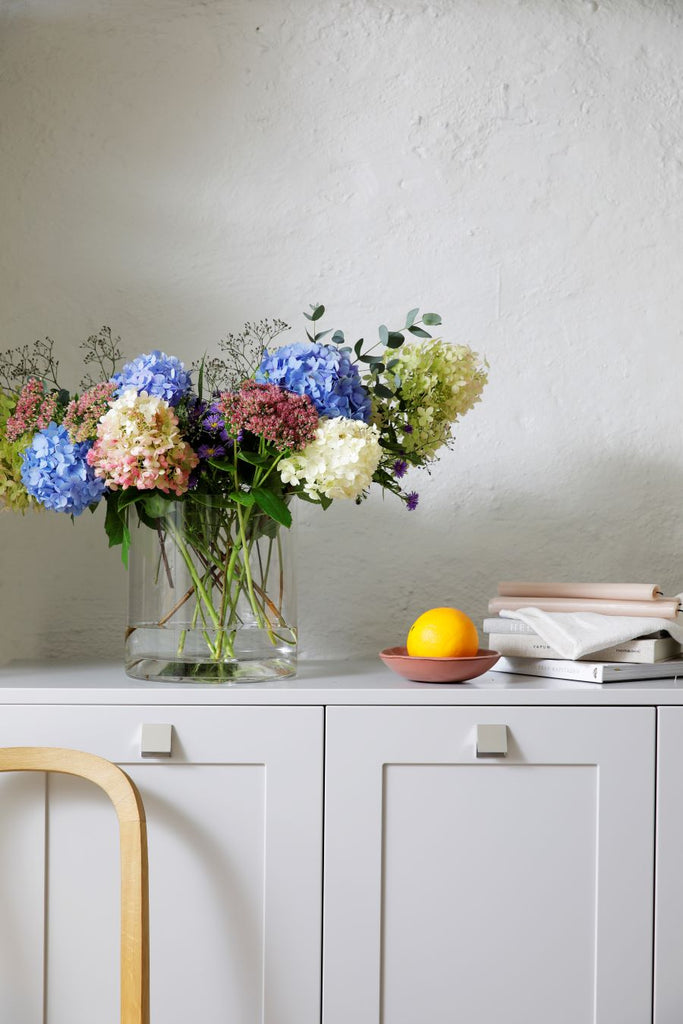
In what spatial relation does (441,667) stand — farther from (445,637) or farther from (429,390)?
(429,390)

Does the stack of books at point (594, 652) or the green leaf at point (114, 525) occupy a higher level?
the green leaf at point (114, 525)

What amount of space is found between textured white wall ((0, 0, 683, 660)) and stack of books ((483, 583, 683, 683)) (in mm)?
250

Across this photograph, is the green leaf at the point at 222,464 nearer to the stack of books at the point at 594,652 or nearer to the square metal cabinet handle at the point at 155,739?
the square metal cabinet handle at the point at 155,739

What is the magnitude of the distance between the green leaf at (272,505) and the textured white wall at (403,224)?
46 centimetres

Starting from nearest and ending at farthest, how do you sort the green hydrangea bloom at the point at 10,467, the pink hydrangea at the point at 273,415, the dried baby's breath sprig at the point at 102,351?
Result: the pink hydrangea at the point at 273,415 → the green hydrangea bloom at the point at 10,467 → the dried baby's breath sprig at the point at 102,351

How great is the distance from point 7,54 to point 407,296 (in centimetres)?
92

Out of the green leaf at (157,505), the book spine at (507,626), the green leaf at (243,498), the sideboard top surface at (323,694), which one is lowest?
the sideboard top surface at (323,694)

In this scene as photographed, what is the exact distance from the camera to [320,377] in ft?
4.41

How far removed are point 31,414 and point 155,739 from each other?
0.51 meters

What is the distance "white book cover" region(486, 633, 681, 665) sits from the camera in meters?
1.46

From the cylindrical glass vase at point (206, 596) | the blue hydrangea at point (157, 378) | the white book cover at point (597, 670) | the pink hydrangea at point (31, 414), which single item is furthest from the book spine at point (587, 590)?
the pink hydrangea at point (31, 414)

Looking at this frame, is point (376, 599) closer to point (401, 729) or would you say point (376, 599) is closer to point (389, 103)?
point (401, 729)

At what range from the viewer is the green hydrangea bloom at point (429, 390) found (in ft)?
4.74

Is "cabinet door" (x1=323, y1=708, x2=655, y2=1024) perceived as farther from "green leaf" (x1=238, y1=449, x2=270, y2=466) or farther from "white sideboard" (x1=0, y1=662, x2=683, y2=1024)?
"green leaf" (x1=238, y1=449, x2=270, y2=466)
